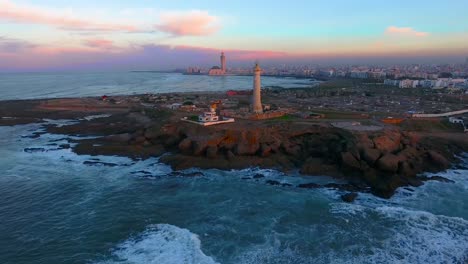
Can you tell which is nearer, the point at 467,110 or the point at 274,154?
the point at 274,154

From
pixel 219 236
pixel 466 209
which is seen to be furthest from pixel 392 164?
pixel 219 236

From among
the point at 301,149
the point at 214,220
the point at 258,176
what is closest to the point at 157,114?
the point at 301,149

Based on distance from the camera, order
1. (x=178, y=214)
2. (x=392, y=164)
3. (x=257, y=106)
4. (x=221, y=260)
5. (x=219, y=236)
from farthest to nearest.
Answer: (x=257, y=106) → (x=392, y=164) → (x=178, y=214) → (x=219, y=236) → (x=221, y=260)

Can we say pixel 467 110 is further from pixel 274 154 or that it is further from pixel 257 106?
pixel 274 154

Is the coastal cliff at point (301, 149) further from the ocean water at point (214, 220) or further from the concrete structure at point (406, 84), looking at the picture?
the concrete structure at point (406, 84)

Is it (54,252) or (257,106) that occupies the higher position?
(257,106)

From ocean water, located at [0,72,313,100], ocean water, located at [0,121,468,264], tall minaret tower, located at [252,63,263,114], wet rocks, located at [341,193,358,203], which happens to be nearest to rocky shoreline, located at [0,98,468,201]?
wet rocks, located at [341,193,358,203]

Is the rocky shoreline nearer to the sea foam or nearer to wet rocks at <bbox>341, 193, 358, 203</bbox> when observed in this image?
wet rocks at <bbox>341, 193, 358, 203</bbox>
